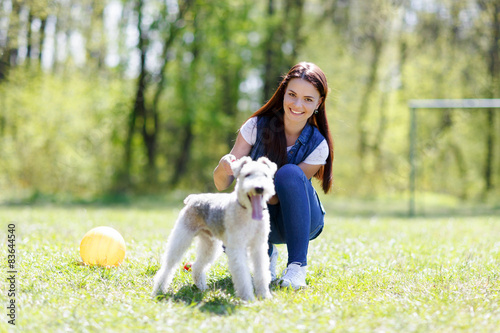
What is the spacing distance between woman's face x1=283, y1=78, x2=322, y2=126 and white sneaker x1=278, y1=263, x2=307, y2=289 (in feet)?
3.91

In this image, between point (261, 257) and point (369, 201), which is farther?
point (369, 201)

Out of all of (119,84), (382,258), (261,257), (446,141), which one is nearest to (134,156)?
(119,84)

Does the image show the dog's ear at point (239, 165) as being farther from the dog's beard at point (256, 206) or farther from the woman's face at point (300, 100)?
the woman's face at point (300, 100)

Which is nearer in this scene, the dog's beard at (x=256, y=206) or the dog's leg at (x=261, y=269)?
the dog's beard at (x=256, y=206)

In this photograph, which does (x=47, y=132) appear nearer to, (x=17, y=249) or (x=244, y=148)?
(x=17, y=249)

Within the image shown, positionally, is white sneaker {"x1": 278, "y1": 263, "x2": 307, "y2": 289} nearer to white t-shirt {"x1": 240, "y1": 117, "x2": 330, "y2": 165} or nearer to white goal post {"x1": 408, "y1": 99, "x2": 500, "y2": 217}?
white t-shirt {"x1": 240, "y1": 117, "x2": 330, "y2": 165}

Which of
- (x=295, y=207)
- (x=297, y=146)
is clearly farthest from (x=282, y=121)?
(x=295, y=207)

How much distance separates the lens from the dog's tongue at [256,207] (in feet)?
10.4

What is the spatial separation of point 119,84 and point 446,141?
35.8 feet

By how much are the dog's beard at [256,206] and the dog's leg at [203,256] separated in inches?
26.3

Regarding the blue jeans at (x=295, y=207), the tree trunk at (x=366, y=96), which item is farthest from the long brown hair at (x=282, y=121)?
the tree trunk at (x=366, y=96)

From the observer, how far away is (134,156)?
56.4 ft

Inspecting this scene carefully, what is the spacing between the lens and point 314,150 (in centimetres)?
422

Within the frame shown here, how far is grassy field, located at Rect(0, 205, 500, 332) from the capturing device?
9.52 feet
